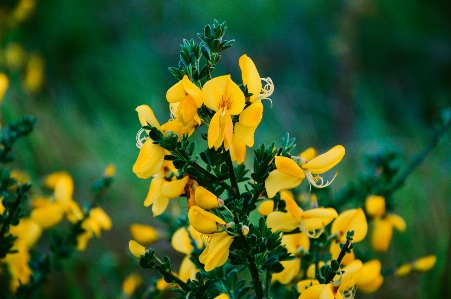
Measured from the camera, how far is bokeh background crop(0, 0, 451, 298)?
1.66 meters

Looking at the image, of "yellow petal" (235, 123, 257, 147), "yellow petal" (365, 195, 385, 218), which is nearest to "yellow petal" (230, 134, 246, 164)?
"yellow petal" (235, 123, 257, 147)

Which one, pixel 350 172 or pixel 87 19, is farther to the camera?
pixel 87 19

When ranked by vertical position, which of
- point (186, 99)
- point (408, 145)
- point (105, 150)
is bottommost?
point (186, 99)

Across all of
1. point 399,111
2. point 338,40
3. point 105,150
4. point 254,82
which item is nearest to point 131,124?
point 105,150

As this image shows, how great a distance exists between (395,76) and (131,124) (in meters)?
1.91

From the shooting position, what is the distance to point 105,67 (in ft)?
10.6

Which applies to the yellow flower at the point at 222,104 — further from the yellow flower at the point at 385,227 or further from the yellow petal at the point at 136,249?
the yellow flower at the point at 385,227

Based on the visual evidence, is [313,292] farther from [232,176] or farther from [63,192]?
[63,192]

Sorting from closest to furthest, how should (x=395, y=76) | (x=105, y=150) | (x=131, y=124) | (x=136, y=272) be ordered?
(x=136, y=272) < (x=105, y=150) < (x=131, y=124) < (x=395, y=76)

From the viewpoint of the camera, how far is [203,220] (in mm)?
552

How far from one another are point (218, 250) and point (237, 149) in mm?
136

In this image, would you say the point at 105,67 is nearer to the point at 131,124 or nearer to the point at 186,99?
the point at 131,124

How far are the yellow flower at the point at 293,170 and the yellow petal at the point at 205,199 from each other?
2.5 inches

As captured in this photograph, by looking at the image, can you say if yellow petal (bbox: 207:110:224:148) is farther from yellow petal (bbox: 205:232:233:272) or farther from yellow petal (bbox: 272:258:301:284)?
yellow petal (bbox: 272:258:301:284)
